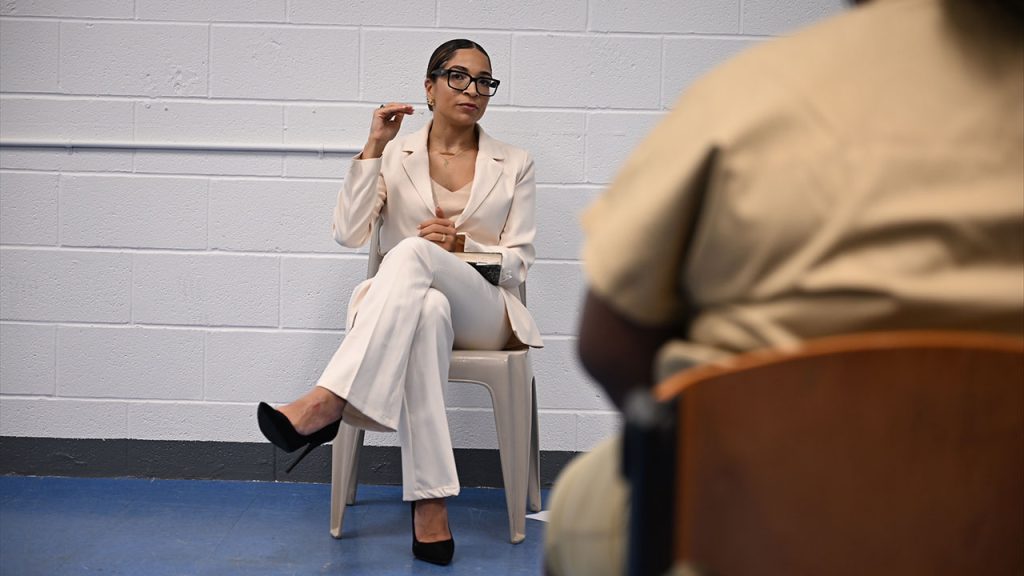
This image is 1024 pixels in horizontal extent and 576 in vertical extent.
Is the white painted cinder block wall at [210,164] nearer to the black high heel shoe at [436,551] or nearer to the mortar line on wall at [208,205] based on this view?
the mortar line on wall at [208,205]

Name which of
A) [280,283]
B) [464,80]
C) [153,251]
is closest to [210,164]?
[153,251]

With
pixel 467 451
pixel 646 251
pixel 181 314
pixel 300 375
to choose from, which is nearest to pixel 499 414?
pixel 467 451

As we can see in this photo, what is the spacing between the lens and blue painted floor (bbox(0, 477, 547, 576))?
2.21 meters

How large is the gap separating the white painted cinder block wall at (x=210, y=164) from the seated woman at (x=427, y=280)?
0.89 feet

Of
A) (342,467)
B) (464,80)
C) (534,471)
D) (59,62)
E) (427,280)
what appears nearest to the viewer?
(427,280)

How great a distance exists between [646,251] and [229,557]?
1781 millimetres

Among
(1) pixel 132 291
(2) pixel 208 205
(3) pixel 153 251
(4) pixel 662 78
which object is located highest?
(4) pixel 662 78

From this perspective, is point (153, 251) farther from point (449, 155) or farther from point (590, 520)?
point (590, 520)

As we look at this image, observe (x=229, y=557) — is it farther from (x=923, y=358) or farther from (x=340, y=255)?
(x=923, y=358)

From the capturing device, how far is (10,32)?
3057 millimetres

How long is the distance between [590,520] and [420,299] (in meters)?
1.58

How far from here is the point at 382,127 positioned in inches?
105

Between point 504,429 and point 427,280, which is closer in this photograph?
point 427,280

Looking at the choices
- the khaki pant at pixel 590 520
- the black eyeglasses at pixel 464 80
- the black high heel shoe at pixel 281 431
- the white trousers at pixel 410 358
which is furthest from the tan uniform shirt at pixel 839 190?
the black eyeglasses at pixel 464 80
